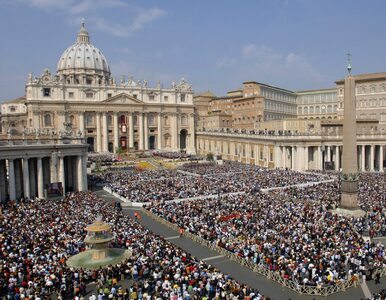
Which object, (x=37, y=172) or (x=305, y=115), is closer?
(x=37, y=172)

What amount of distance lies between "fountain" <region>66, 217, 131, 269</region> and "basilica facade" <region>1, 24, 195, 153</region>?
65807 mm

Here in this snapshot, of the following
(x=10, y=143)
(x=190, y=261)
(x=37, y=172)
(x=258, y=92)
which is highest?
(x=258, y=92)

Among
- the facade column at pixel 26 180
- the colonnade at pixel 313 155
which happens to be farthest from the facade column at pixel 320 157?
the facade column at pixel 26 180

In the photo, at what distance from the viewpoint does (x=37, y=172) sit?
40406 mm

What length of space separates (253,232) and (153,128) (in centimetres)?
7910

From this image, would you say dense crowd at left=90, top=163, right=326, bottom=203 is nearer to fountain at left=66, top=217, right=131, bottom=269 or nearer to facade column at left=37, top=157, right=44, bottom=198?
facade column at left=37, top=157, right=44, bottom=198

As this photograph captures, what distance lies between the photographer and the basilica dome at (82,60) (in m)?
121

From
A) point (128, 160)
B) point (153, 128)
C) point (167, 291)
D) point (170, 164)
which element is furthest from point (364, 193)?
point (153, 128)

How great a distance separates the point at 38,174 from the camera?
A: 39.7 metres

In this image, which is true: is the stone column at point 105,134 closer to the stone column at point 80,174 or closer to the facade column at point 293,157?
the facade column at point 293,157

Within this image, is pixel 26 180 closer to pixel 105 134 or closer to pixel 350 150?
pixel 350 150

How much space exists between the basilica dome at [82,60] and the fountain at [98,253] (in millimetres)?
107053

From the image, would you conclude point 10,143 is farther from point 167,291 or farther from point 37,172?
point 167,291

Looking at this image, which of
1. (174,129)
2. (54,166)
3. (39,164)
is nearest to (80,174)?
(54,166)
